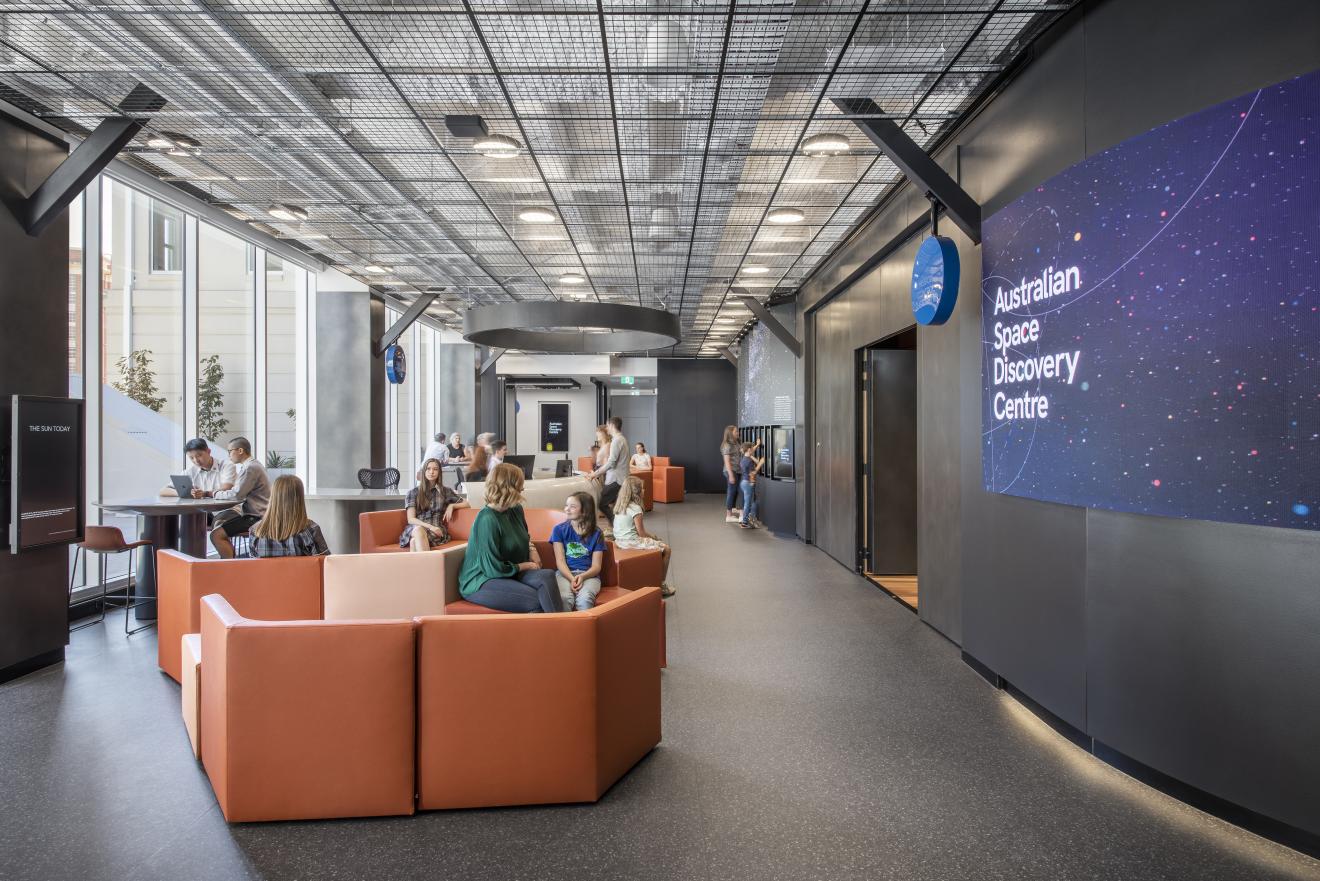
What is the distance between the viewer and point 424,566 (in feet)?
15.2

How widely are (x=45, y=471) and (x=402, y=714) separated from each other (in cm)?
383

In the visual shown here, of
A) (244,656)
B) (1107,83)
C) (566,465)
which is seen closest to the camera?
(244,656)

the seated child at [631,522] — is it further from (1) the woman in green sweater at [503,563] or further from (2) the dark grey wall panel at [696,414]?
(2) the dark grey wall panel at [696,414]

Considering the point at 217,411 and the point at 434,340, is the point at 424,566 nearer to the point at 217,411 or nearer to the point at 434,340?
the point at 217,411

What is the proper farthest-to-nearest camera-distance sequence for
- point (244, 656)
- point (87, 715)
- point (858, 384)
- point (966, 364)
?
point (858, 384) → point (966, 364) → point (87, 715) → point (244, 656)

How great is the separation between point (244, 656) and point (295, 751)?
0.42 meters

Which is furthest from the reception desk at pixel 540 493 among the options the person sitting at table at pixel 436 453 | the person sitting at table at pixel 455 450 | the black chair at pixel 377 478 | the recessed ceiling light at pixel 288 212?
the person sitting at table at pixel 455 450

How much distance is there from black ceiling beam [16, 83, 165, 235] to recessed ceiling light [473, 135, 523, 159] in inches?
85.7

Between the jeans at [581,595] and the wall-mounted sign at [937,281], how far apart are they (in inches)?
106

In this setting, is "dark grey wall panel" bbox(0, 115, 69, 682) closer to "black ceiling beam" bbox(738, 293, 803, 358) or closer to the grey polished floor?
the grey polished floor

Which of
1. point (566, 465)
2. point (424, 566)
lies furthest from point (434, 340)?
point (424, 566)

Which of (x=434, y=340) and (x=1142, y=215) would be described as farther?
(x=434, y=340)

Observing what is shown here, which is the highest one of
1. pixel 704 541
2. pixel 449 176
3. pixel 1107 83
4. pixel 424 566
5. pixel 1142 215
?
pixel 449 176

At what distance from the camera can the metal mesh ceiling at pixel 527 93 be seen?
429 centimetres
